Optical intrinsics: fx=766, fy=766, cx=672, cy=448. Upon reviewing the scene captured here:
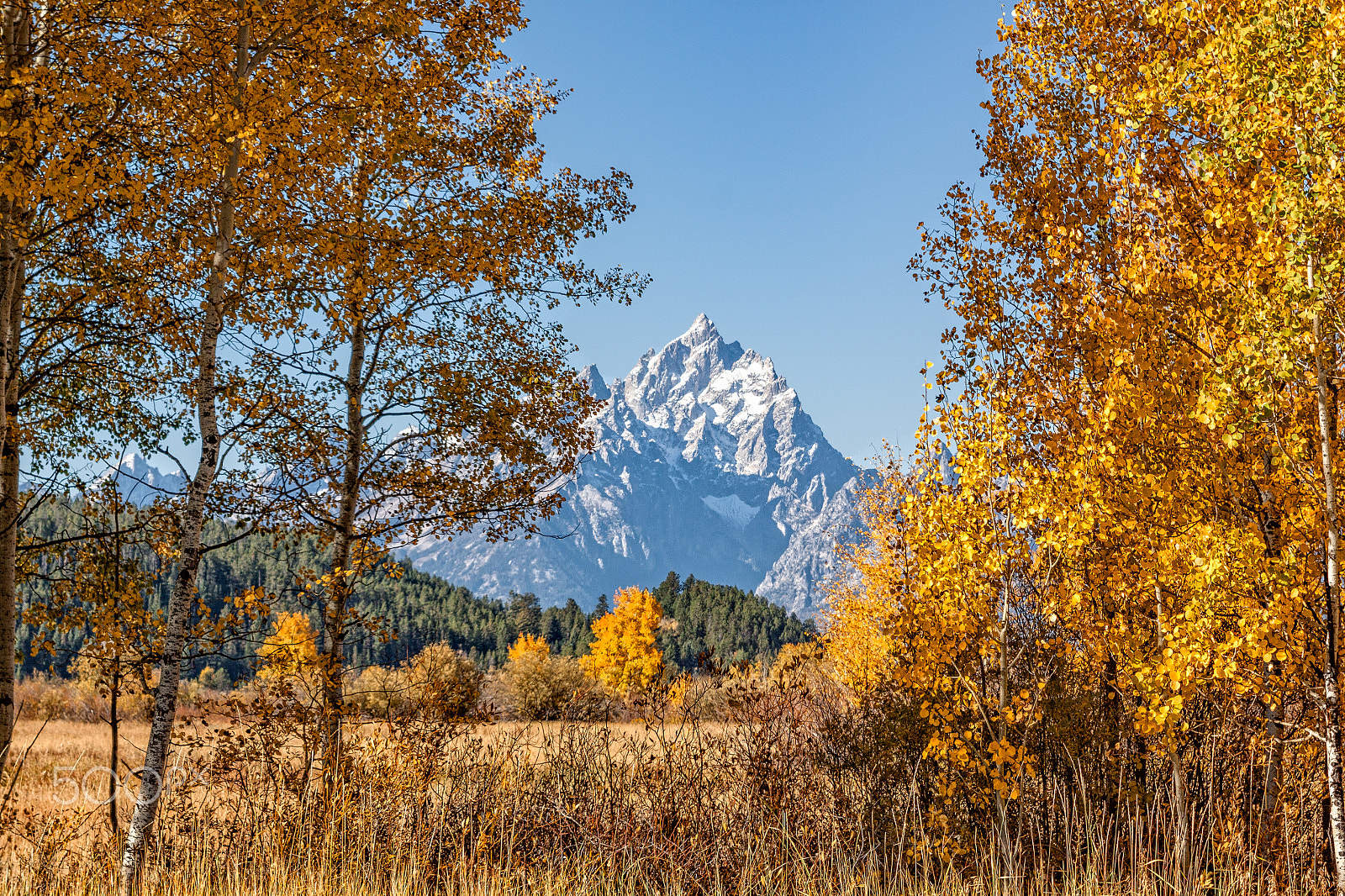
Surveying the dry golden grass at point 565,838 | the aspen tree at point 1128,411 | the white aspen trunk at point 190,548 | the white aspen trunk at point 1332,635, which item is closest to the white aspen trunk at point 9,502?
the dry golden grass at point 565,838

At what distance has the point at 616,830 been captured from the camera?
197 inches

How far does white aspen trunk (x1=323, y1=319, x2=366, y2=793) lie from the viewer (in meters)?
5.55

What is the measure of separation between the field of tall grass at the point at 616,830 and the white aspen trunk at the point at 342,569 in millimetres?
224

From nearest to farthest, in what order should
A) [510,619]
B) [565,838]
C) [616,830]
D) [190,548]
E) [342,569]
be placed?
[190,548], [616,830], [565,838], [342,569], [510,619]

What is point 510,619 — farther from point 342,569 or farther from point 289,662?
point 289,662

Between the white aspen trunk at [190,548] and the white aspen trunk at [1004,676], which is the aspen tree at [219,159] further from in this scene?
the white aspen trunk at [1004,676]

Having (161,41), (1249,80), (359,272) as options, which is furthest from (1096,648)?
(161,41)

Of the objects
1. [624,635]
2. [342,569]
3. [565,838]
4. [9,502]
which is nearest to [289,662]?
[342,569]

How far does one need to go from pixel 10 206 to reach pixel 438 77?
3.02 m

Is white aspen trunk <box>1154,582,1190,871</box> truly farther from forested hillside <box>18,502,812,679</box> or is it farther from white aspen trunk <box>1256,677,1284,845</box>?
forested hillside <box>18,502,812,679</box>

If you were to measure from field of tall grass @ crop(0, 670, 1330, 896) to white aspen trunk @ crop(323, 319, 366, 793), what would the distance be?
224mm

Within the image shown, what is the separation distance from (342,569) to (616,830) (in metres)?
3.02

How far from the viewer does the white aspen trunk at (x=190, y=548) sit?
448cm

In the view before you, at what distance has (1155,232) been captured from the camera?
562cm
